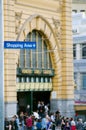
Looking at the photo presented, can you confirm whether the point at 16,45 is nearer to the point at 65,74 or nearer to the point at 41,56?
the point at 41,56

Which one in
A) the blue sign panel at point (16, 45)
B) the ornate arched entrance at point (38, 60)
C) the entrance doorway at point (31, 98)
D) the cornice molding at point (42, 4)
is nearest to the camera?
the blue sign panel at point (16, 45)

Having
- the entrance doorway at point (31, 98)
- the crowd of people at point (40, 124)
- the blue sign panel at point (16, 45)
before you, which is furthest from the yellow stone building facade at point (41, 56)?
the blue sign panel at point (16, 45)

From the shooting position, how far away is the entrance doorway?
48562mm

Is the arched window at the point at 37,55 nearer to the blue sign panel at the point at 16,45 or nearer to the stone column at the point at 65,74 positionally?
the stone column at the point at 65,74

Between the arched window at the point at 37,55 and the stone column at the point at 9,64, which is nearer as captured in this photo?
the stone column at the point at 9,64

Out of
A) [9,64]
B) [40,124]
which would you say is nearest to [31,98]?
[9,64]

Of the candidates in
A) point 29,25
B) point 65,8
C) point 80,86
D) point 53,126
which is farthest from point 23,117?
point 80,86

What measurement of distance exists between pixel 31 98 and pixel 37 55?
3772mm

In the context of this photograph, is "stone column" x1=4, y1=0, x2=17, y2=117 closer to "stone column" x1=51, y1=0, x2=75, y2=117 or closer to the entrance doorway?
the entrance doorway

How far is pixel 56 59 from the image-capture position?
164ft

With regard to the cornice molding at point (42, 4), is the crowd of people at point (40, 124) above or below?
below

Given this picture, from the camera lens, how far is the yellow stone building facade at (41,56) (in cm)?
4466

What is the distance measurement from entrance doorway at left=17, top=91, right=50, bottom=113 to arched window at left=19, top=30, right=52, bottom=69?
8.28 feet

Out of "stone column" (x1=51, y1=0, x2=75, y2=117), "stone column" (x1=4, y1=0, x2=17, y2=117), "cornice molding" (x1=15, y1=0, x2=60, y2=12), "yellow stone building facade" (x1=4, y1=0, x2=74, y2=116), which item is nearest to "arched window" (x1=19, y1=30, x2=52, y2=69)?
"yellow stone building facade" (x1=4, y1=0, x2=74, y2=116)
